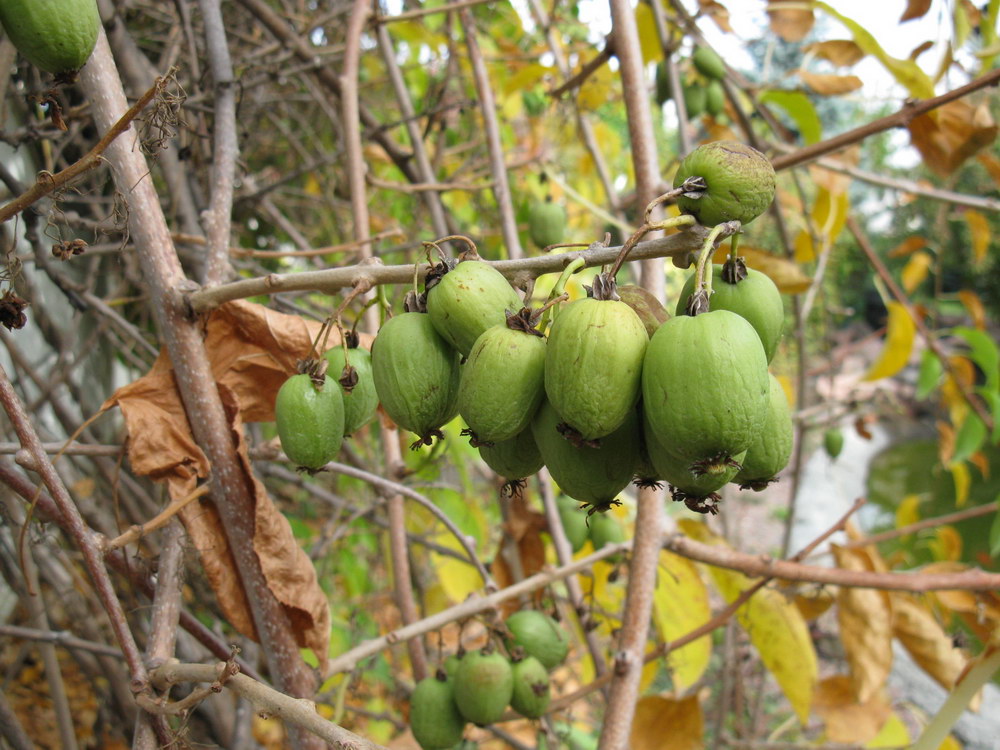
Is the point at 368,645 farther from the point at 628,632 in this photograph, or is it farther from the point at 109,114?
the point at 109,114

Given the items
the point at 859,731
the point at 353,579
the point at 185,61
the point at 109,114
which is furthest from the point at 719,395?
the point at 353,579

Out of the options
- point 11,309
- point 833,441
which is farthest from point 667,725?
point 833,441

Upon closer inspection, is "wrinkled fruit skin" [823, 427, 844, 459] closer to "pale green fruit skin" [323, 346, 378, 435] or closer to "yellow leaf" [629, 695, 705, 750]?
"yellow leaf" [629, 695, 705, 750]

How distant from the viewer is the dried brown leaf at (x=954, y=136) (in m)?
1.82

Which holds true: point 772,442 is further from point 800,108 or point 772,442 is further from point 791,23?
point 791,23

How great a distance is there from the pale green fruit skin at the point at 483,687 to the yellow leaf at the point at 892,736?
5.04 feet

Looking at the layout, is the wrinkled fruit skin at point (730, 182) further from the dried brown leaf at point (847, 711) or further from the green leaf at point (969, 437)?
the green leaf at point (969, 437)

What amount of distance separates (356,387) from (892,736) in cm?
221

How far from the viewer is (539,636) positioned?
1.52 m

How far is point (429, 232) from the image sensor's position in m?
3.30

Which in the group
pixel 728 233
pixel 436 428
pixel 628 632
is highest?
pixel 728 233

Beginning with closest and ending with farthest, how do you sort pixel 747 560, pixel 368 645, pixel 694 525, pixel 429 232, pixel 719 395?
pixel 719 395 → pixel 368 645 → pixel 747 560 → pixel 694 525 → pixel 429 232

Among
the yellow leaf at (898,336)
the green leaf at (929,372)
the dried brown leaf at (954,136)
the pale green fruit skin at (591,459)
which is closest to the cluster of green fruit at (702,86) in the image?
the dried brown leaf at (954,136)

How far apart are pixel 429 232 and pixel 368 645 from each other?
2.30 meters
